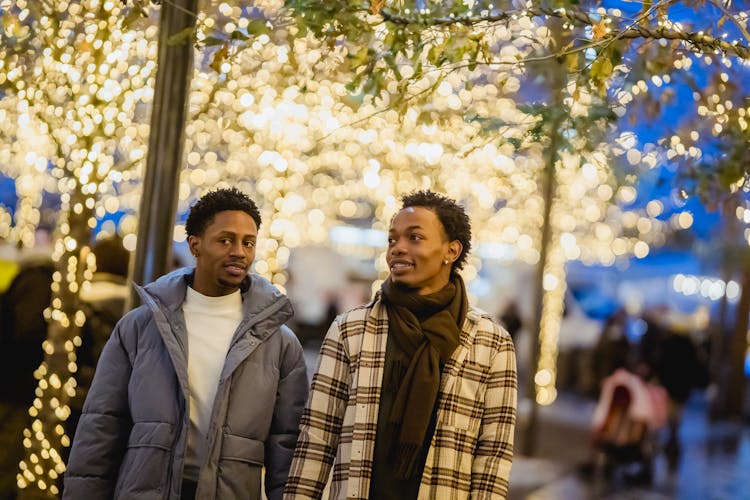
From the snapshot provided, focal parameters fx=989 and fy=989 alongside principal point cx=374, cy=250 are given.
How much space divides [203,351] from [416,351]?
3.03 feet

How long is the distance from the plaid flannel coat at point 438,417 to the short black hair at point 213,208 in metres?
0.69

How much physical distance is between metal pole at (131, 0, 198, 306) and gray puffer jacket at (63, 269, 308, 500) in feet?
4.50

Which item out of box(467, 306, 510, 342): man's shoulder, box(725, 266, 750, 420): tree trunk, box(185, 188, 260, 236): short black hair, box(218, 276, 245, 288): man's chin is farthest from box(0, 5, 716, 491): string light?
box(725, 266, 750, 420): tree trunk

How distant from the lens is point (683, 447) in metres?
16.5

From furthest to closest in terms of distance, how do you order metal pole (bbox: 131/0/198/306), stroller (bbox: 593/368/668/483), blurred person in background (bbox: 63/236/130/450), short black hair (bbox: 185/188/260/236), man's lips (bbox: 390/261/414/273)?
stroller (bbox: 593/368/668/483) < blurred person in background (bbox: 63/236/130/450) < metal pole (bbox: 131/0/198/306) < short black hair (bbox: 185/188/260/236) < man's lips (bbox: 390/261/414/273)

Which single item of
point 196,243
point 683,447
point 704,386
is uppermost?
point 196,243

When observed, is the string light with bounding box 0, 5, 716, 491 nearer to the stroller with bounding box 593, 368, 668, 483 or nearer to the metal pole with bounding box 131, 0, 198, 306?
the metal pole with bounding box 131, 0, 198, 306

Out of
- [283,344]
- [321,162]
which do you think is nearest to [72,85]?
[283,344]

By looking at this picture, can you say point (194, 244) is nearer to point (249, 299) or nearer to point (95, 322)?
point (249, 299)

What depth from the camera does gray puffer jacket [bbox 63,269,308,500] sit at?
4008 millimetres

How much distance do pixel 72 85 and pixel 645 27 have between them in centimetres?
386

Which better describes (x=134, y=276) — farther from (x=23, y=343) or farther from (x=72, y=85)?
(x=23, y=343)

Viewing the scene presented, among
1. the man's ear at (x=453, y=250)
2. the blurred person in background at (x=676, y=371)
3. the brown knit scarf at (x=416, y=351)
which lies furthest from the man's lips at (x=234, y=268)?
the blurred person in background at (x=676, y=371)

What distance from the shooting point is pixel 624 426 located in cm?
1284
